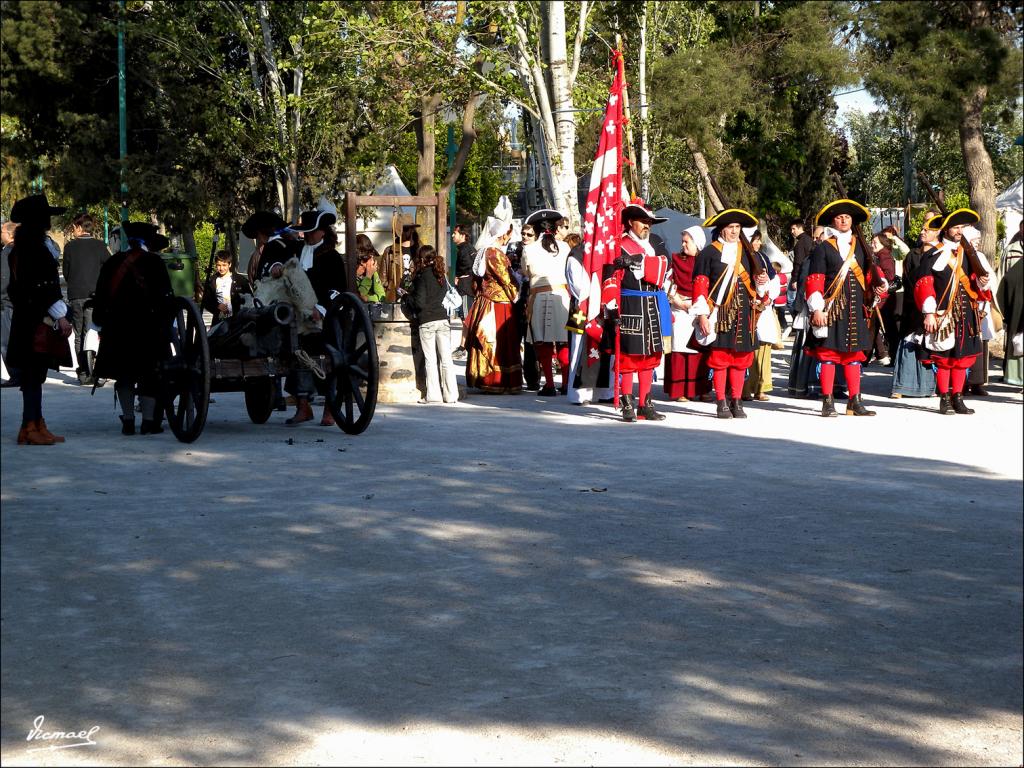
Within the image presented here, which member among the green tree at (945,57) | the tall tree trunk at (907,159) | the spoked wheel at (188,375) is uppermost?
the green tree at (945,57)

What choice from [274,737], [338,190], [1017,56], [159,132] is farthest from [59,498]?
[159,132]

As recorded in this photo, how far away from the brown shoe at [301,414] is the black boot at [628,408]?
8.74 feet

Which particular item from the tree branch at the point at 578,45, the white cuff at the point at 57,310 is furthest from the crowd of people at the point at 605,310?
the tree branch at the point at 578,45

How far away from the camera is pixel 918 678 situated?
4.81 metres

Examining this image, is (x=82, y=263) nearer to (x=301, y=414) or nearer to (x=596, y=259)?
(x=301, y=414)

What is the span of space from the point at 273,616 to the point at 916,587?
8.54ft

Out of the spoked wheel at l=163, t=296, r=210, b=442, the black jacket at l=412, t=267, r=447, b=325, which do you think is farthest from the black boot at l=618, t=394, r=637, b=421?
the spoked wheel at l=163, t=296, r=210, b=442

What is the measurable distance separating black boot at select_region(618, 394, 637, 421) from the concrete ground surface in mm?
1855

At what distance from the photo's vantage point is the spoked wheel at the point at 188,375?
10984mm

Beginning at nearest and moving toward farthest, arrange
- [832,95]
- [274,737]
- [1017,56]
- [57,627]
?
[1017,56] < [832,95] < [274,737] < [57,627]

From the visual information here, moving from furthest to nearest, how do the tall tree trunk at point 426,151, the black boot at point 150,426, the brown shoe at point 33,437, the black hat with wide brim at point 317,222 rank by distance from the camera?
the tall tree trunk at point 426,151 → the black hat with wide brim at point 317,222 → the black boot at point 150,426 → the brown shoe at point 33,437

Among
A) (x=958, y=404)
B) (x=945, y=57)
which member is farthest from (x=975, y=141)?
(x=958, y=404)

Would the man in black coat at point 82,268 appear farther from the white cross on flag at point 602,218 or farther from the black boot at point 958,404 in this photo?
the black boot at point 958,404

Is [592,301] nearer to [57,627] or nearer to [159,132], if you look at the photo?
[57,627]
